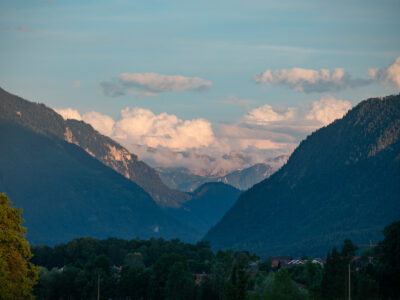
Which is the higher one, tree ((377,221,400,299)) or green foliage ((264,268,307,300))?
tree ((377,221,400,299))

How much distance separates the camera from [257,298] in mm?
163875

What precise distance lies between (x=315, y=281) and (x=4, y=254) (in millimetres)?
97646

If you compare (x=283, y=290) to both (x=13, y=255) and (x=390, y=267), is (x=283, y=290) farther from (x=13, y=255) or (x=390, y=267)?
(x=13, y=255)

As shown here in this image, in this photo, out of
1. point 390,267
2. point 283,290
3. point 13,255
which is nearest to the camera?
point 13,255

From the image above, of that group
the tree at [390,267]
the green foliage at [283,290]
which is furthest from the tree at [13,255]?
the tree at [390,267]

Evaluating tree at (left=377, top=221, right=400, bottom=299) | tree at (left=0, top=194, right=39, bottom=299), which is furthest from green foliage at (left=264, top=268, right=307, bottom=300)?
tree at (left=0, top=194, right=39, bottom=299)

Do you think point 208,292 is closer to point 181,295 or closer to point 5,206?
point 181,295

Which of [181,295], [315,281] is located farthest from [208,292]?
[315,281]

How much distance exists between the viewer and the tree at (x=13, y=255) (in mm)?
116938

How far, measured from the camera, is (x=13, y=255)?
11969 cm

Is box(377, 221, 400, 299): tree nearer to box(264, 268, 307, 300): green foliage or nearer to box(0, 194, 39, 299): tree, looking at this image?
box(264, 268, 307, 300): green foliage

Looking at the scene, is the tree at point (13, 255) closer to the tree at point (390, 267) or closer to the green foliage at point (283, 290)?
the green foliage at point (283, 290)

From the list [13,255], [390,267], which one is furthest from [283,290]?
[13,255]

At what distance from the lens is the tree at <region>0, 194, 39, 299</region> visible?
384 ft
